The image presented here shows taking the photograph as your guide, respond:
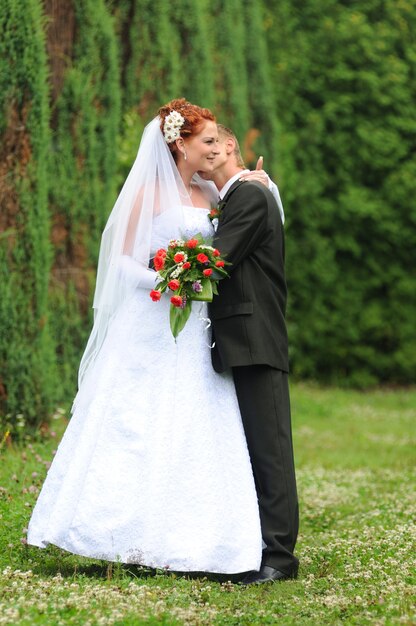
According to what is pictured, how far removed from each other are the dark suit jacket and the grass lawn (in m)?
1.02

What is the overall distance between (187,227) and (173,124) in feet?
1.67

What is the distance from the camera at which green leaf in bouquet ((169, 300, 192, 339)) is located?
15.4 feet

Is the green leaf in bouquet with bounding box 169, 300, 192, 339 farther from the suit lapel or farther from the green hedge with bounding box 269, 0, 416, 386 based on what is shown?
the green hedge with bounding box 269, 0, 416, 386

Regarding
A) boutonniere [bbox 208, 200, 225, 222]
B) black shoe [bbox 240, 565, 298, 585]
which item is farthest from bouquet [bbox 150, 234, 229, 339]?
black shoe [bbox 240, 565, 298, 585]

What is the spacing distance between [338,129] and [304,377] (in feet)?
11.4

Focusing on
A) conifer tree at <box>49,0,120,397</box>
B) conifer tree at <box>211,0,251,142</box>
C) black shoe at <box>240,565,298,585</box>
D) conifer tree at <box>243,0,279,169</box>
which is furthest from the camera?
conifer tree at <box>243,0,279,169</box>

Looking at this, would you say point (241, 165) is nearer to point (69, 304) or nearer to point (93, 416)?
point (93, 416)

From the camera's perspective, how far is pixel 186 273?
462cm

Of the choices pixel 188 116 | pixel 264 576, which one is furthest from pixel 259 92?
pixel 264 576

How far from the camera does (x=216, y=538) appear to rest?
15.0 feet

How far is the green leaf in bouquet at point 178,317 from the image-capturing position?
15.4 ft

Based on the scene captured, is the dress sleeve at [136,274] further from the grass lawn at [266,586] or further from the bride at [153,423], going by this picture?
the grass lawn at [266,586]

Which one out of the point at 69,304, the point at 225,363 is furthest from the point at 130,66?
the point at 225,363

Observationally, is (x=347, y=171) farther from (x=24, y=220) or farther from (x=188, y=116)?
(x=188, y=116)
